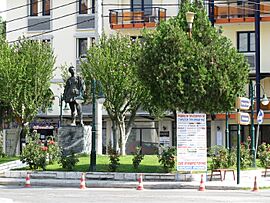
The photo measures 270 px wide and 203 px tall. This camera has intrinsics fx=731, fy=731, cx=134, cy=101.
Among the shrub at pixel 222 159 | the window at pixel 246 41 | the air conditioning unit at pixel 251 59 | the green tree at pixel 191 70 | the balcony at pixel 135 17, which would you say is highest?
the balcony at pixel 135 17

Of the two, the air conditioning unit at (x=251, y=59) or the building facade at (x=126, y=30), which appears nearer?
the air conditioning unit at (x=251, y=59)

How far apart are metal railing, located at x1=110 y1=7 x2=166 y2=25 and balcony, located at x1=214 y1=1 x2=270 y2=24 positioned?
4192mm

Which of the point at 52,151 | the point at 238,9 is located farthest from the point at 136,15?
the point at 52,151

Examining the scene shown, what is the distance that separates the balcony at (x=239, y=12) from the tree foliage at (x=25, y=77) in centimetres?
1353

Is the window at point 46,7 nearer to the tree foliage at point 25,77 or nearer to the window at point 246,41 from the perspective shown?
the tree foliage at point 25,77

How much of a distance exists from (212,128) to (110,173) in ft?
77.8

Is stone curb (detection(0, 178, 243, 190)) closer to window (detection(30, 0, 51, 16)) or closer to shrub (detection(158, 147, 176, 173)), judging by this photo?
shrub (detection(158, 147, 176, 173))

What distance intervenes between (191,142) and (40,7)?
3117 centimetres

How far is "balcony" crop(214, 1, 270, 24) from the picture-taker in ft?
165

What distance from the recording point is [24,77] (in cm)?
4250

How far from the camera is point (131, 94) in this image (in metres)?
40.0

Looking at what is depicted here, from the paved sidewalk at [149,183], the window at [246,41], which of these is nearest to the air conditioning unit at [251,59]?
the window at [246,41]

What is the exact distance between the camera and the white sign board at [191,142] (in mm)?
28922

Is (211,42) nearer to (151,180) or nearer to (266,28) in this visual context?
(151,180)
